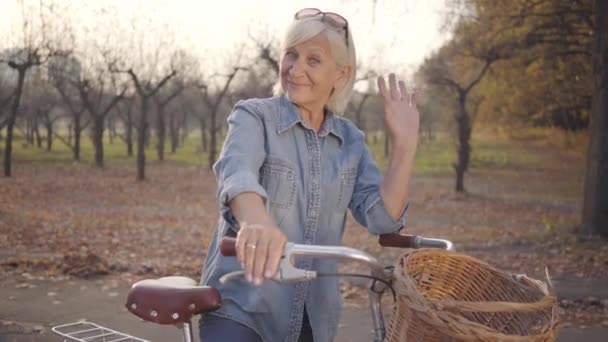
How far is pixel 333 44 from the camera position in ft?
6.97

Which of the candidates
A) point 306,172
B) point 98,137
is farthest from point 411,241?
point 98,137

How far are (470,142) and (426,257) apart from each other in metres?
16.5

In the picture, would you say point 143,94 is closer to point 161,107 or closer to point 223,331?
point 161,107

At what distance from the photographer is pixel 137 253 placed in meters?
8.58

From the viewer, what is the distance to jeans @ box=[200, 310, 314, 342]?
199 centimetres

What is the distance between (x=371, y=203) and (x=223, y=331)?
2.15ft

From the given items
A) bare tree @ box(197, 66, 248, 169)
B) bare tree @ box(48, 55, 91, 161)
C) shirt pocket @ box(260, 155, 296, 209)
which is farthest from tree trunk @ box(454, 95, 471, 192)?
shirt pocket @ box(260, 155, 296, 209)

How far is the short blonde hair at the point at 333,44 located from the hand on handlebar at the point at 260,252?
2.72ft

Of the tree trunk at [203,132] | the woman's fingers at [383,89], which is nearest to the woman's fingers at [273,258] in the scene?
the woman's fingers at [383,89]

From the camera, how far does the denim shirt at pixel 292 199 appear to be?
202 cm

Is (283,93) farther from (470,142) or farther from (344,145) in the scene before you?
(470,142)

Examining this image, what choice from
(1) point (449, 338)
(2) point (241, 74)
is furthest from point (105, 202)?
(1) point (449, 338)

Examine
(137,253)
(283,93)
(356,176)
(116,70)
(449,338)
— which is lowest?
(137,253)

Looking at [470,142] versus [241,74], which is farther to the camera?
[470,142]
